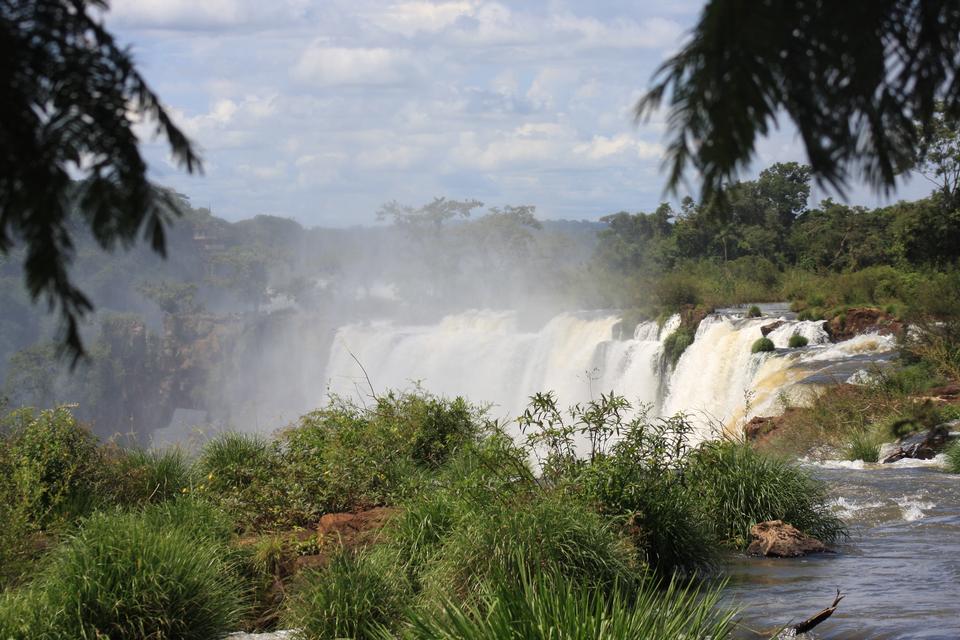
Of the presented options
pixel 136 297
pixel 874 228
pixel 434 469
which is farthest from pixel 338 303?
pixel 434 469

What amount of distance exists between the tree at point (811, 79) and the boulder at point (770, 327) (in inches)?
856

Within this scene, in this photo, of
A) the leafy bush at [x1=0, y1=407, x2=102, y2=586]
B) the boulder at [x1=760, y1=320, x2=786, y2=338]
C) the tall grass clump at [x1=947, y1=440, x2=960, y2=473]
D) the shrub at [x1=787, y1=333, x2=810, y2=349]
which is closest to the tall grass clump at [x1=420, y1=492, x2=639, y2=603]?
the leafy bush at [x1=0, y1=407, x2=102, y2=586]

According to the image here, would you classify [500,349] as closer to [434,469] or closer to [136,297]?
[434,469]

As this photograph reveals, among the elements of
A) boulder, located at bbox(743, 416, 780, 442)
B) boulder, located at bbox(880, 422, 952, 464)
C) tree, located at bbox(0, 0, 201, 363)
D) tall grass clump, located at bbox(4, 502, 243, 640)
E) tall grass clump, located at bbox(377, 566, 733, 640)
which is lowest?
boulder, located at bbox(743, 416, 780, 442)

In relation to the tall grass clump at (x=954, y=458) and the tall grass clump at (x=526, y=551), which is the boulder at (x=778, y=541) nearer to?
the tall grass clump at (x=526, y=551)

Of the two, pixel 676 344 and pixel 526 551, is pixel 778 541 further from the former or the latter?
pixel 676 344

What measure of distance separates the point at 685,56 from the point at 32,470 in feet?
27.3

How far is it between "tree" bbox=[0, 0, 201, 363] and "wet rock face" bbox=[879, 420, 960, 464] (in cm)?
1447

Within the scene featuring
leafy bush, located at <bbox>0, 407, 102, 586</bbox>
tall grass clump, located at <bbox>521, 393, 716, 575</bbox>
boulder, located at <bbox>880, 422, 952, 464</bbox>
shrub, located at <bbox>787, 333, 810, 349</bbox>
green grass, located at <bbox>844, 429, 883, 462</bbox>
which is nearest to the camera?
tall grass clump, located at <bbox>521, 393, 716, 575</bbox>

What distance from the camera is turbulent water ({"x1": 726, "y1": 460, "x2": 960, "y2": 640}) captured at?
7750mm

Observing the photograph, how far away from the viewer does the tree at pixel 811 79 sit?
2.60m

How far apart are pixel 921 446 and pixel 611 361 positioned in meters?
15.0

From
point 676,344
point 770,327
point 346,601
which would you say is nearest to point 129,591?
point 346,601

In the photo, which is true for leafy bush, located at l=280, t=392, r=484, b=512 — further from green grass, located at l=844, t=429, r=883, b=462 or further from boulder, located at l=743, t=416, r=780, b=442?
boulder, located at l=743, t=416, r=780, b=442
